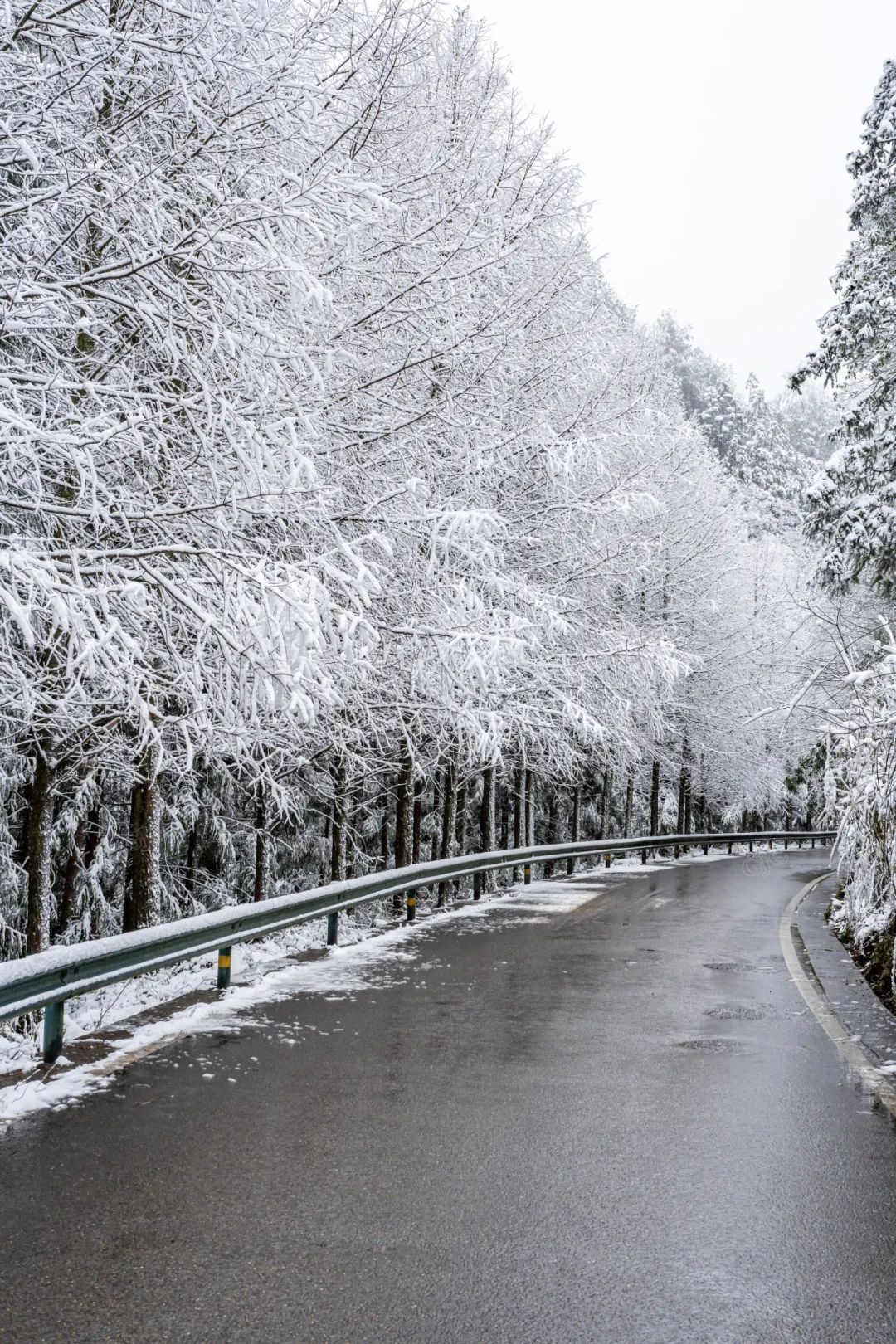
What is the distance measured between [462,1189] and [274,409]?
16.1ft

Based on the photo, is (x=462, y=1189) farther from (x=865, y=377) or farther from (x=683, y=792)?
(x=683, y=792)

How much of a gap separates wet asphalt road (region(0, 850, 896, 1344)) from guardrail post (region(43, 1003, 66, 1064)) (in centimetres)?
52

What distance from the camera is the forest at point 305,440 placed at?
248 inches

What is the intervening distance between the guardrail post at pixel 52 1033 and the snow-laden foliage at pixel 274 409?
1.77m

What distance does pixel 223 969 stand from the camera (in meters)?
9.27

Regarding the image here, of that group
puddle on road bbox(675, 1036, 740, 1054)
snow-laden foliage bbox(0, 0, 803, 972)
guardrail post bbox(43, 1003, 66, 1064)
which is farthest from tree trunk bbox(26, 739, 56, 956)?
puddle on road bbox(675, 1036, 740, 1054)

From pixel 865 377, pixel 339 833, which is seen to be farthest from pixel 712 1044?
pixel 865 377

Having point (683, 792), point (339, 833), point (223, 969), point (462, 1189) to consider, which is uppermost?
point (683, 792)

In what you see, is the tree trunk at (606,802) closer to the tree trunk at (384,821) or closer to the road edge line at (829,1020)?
the tree trunk at (384,821)

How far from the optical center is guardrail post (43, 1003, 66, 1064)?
6.69 m

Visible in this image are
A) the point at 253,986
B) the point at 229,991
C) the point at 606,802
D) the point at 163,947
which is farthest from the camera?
the point at 606,802

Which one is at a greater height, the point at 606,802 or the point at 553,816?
the point at 606,802

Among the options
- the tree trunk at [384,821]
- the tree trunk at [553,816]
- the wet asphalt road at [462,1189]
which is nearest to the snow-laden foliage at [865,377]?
the wet asphalt road at [462,1189]

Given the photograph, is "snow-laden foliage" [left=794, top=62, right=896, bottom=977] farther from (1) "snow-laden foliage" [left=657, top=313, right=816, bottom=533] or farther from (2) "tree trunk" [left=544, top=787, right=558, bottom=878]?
(1) "snow-laden foliage" [left=657, top=313, right=816, bottom=533]
